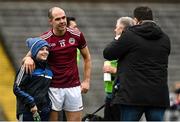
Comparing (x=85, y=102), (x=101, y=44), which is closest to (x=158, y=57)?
(x=85, y=102)

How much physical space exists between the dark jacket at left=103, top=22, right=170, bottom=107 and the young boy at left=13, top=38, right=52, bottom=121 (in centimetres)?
77

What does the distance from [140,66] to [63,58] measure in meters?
1.03

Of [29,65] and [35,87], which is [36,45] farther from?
[35,87]

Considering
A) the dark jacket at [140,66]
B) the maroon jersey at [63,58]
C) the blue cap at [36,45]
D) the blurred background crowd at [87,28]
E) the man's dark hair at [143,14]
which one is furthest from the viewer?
the blurred background crowd at [87,28]

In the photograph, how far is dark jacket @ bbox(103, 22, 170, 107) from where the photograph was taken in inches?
356

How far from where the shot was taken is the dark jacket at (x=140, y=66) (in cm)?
904

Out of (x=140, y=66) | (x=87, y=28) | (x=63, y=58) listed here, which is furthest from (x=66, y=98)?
(x=87, y=28)

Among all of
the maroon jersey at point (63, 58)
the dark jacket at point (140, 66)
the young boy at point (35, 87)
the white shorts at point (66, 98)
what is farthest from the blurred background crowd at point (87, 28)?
the dark jacket at point (140, 66)

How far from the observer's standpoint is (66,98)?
975cm

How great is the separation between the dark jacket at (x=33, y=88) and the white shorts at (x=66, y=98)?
0.53 feet

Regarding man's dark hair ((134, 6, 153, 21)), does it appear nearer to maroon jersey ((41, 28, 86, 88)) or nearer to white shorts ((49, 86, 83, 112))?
maroon jersey ((41, 28, 86, 88))

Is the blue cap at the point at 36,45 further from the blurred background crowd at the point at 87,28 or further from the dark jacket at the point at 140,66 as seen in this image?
the blurred background crowd at the point at 87,28

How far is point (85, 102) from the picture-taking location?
55.8 ft

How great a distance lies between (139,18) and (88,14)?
1150 centimetres
